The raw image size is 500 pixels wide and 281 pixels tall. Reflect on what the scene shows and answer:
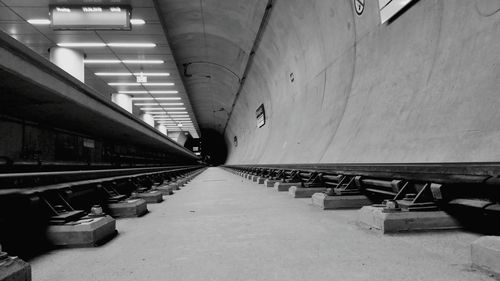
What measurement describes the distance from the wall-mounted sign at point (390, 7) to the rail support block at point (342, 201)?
8.91 ft

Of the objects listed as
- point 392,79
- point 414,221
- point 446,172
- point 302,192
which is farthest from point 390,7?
point 414,221

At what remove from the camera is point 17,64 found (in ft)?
7.17

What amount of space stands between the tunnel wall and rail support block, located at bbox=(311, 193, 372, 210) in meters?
0.86

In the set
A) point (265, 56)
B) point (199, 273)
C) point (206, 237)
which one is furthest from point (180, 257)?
point (265, 56)

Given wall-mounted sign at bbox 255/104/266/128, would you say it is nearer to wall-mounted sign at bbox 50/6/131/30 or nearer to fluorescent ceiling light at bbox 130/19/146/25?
fluorescent ceiling light at bbox 130/19/146/25

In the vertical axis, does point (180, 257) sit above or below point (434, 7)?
below

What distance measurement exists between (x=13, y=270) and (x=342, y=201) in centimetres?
250

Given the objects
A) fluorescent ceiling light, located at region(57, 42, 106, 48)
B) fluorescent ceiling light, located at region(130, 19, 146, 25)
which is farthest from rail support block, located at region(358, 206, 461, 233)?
fluorescent ceiling light, located at region(57, 42, 106, 48)

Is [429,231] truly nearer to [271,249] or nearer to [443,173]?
[443,173]

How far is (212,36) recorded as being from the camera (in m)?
11.3

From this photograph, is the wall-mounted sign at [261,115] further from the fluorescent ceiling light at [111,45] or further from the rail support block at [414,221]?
the rail support block at [414,221]

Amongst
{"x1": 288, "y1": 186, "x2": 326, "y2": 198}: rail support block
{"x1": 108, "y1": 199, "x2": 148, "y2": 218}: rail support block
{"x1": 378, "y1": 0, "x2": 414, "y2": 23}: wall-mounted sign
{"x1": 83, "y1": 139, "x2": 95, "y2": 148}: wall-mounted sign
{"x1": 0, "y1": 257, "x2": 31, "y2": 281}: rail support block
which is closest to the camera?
{"x1": 0, "y1": 257, "x2": 31, "y2": 281}: rail support block

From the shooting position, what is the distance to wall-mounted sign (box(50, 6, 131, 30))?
7.46m

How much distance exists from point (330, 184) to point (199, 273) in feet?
10.4
